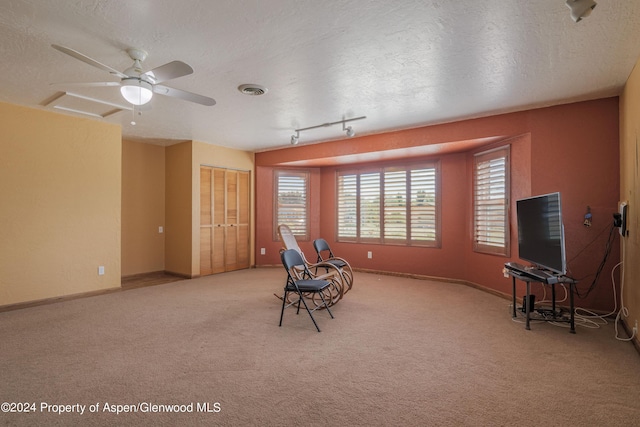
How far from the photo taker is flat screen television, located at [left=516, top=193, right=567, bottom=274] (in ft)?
9.80

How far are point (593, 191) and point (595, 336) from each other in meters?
1.60

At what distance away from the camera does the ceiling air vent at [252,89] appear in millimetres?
3267

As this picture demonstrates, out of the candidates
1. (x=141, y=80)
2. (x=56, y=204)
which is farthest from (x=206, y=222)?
(x=141, y=80)

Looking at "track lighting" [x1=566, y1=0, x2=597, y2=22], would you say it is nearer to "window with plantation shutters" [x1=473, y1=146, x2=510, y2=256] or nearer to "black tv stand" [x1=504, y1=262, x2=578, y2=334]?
"black tv stand" [x1=504, y1=262, x2=578, y2=334]

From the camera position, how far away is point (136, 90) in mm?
2463

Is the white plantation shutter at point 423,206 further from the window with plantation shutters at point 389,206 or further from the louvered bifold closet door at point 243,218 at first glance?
the louvered bifold closet door at point 243,218

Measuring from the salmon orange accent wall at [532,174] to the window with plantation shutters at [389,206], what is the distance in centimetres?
20

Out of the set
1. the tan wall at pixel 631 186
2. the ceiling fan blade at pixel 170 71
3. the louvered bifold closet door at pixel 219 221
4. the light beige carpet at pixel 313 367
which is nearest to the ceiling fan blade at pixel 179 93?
the ceiling fan blade at pixel 170 71

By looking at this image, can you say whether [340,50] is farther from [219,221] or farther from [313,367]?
[219,221]

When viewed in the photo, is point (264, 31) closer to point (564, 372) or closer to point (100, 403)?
point (100, 403)

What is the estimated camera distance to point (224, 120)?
14.8 feet

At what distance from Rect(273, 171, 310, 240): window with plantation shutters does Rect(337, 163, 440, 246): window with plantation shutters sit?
0.73 m

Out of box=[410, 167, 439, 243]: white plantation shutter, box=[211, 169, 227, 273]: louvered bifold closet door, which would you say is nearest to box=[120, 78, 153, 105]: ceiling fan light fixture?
box=[211, 169, 227, 273]: louvered bifold closet door

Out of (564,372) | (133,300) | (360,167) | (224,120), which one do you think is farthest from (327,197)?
(564,372)
